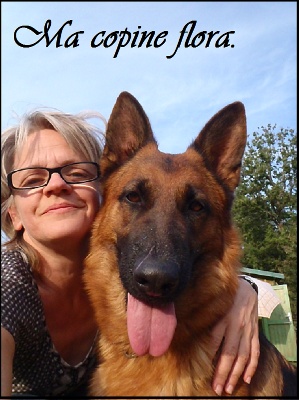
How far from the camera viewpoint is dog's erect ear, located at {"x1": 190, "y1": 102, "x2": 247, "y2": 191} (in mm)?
3412

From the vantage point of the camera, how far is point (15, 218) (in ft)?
10.9

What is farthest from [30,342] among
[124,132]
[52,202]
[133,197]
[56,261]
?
[124,132]

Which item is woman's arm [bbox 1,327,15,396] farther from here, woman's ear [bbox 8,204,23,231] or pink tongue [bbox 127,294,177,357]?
woman's ear [bbox 8,204,23,231]

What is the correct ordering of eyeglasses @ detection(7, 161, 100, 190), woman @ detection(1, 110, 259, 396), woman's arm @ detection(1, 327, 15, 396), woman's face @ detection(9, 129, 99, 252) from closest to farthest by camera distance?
woman's arm @ detection(1, 327, 15, 396), woman @ detection(1, 110, 259, 396), woman's face @ detection(9, 129, 99, 252), eyeglasses @ detection(7, 161, 100, 190)

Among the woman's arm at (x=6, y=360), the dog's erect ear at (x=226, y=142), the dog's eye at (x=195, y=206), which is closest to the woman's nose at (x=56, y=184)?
the dog's eye at (x=195, y=206)

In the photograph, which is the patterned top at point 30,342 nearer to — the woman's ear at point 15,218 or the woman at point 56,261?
the woman at point 56,261

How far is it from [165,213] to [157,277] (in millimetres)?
652

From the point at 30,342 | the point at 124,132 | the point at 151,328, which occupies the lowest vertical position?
the point at 30,342

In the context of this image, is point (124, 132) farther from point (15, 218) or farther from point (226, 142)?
point (15, 218)

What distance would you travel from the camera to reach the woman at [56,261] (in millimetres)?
2826

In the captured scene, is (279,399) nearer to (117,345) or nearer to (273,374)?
(273,374)

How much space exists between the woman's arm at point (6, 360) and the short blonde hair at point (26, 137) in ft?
3.40

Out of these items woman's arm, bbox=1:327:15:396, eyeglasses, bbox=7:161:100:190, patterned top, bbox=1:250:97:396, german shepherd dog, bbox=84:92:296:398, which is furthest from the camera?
eyeglasses, bbox=7:161:100:190

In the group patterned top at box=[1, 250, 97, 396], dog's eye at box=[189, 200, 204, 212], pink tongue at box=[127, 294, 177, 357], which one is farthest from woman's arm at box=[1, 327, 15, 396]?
dog's eye at box=[189, 200, 204, 212]
